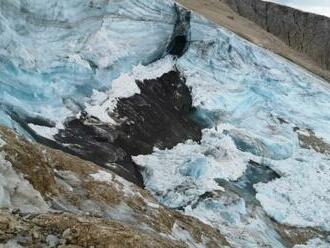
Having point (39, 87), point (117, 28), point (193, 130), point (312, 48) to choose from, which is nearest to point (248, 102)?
point (193, 130)

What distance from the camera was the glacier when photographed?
25.8m

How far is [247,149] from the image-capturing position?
104ft

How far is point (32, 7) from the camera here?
95.6 ft

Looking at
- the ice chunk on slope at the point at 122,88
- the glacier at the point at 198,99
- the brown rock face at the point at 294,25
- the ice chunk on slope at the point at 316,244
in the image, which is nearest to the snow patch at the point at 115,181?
the glacier at the point at 198,99

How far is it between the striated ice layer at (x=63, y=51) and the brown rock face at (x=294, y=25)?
181 ft

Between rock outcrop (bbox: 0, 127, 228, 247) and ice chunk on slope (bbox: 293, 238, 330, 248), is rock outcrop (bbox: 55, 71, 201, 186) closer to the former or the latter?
rock outcrop (bbox: 0, 127, 228, 247)

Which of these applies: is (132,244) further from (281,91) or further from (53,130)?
(281,91)

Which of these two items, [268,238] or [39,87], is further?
[39,87]

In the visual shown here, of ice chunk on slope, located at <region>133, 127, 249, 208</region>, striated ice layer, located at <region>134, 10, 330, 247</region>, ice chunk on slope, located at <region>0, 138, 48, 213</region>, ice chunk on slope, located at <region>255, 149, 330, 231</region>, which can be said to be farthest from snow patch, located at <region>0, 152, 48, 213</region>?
ice chunk on slope, located at <region>255, 149, 330, 231</region>

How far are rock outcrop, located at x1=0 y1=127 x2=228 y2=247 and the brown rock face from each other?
69.3 metres

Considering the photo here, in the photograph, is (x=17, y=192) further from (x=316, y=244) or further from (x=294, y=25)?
(x=294, y=25)

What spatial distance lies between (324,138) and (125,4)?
13.5 metres

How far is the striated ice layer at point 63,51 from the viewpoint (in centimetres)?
2648

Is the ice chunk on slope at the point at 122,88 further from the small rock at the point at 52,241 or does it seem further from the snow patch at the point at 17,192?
the small rock at the point at 52,241
